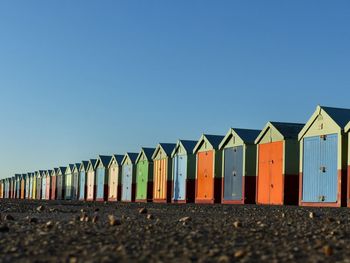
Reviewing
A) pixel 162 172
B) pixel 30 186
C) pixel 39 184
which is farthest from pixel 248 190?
pixel 30 186

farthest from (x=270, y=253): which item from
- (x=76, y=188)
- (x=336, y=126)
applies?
(x=76, y=188)

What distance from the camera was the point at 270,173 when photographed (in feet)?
102

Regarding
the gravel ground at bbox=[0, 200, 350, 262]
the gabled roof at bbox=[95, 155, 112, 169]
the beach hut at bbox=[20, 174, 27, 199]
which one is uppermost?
the gabled roof at bbox=[95, 155, 112, 169]

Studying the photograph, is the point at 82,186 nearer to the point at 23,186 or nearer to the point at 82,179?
the point at 82,179

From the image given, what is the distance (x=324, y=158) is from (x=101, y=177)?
37421mm

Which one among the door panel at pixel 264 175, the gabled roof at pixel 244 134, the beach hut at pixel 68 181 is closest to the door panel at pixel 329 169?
the door panel at pixel 264 175

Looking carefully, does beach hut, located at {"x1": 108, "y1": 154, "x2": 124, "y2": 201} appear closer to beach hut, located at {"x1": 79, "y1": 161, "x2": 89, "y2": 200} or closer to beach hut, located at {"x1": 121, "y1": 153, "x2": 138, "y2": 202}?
beach hut, located at {"x1": 121, "y1": 153, "x2": 138, "y2": 202}

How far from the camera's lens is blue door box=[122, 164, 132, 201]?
2052 inches

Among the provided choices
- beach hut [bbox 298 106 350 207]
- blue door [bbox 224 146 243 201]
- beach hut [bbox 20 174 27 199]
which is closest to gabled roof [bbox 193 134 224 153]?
blue door [bbox 224 146 243 201]

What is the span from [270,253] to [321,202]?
69.9 ft

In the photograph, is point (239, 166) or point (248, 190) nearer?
point (248, 190)

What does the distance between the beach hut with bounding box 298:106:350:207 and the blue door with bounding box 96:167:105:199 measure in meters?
34.4

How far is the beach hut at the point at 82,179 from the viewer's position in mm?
66188

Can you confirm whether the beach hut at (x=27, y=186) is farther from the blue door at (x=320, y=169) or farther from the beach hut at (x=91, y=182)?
the blue door at (x=320, y=169)
